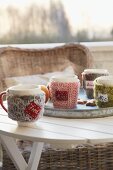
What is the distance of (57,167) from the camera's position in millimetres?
2252

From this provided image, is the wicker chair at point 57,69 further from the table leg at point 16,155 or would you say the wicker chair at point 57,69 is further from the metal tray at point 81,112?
the metal tray at point 81,112

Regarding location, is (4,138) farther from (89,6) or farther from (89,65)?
(89,6)

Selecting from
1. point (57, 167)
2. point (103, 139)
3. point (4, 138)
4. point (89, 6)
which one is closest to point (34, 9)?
point (89, 6)

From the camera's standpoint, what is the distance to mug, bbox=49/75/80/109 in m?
1.72

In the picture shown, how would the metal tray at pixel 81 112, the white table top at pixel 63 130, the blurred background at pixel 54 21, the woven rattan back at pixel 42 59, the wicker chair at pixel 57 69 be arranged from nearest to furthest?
the white table top at pixel 63 130 < the metal tray at pixel 81 112 < the wicker chair at pixel 57 69 < the woven rattan back at pixel 42 59 < the blurred background at pixel 54 21

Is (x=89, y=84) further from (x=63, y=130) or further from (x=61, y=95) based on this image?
(x=63, y=130)

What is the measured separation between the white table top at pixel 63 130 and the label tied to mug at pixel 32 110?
5cm

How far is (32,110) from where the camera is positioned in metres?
1.52

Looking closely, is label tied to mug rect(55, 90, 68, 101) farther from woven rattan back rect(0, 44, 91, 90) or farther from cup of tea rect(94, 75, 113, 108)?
woven rattan back rect(0, 44, 91, 90)

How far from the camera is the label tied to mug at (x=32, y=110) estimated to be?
1.51m

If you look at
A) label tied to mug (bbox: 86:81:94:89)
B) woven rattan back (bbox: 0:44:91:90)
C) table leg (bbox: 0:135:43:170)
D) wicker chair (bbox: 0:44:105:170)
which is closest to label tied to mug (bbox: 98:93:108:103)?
label tied to mug (bbox: 86:81:94:89)

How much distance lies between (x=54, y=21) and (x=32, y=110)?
1781mm

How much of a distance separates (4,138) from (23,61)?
1.21 meters

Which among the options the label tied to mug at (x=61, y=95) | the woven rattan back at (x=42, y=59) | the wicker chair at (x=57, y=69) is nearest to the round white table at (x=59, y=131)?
the label tied to mug at (x=61, y=95)
